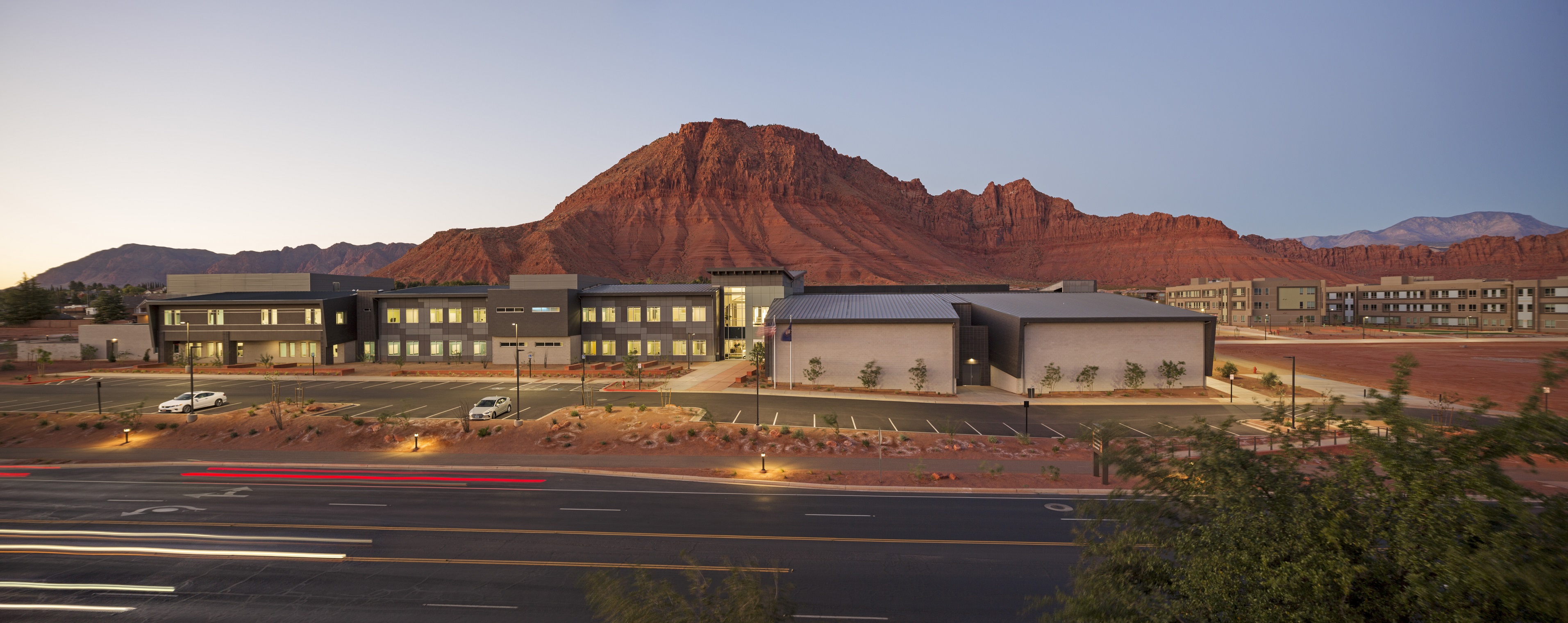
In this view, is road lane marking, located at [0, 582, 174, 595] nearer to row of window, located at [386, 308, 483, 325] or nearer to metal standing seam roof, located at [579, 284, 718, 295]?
metal standing seam roof, located at [579, 284, 718, 295]

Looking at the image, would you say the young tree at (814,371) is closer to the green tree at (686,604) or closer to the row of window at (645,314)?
the row of window at (645,314)

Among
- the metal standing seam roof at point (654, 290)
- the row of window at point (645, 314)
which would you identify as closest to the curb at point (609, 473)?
the row of window at point (645, 314)

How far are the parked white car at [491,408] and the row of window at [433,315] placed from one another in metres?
31.2

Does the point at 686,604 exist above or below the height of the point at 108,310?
below

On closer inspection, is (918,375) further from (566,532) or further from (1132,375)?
(566,532)

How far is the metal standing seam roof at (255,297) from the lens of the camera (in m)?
62.7

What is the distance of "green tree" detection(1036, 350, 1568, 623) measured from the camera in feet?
17.7

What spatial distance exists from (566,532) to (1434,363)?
9144cm

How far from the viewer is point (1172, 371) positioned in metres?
44.3

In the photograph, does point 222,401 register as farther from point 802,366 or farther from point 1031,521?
point 1031,521

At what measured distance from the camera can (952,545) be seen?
1786cm

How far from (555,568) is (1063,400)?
38.2 meters

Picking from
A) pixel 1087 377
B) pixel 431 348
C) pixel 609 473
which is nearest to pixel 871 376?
pixel 1087 377

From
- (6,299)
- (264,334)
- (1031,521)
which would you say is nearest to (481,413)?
(1031,521)
